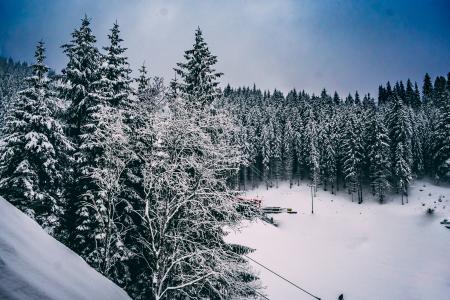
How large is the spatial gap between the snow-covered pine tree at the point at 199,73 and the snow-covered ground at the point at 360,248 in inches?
379

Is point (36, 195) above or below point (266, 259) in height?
above

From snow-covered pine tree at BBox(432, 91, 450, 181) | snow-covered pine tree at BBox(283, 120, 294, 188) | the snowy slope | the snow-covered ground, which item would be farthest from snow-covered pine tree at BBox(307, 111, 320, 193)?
the snowy slope

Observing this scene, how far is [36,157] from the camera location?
632 inches

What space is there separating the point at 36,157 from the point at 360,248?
41.5 m

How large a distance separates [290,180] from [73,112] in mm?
65327

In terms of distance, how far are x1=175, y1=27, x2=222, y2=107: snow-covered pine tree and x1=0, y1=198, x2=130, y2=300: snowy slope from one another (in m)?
15.5

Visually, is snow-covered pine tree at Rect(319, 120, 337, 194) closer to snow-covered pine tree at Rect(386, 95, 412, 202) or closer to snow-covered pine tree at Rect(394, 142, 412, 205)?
snow-covered pine tree at Rect(386, 95, 412, 202)

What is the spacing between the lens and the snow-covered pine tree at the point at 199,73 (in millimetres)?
18602

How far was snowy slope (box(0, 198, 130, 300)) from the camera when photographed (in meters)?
1.80

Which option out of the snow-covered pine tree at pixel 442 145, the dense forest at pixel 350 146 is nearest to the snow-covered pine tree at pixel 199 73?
the dense forest at pixel 350 146

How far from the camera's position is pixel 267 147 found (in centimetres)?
7850

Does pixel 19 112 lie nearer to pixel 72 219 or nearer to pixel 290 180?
pixel 72 219

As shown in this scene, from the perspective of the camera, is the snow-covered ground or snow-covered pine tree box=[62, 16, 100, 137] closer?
snow-covered pine tree box=[62, 16, 100, 137]

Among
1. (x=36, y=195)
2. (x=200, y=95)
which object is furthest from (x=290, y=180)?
(x=36, y=195)
